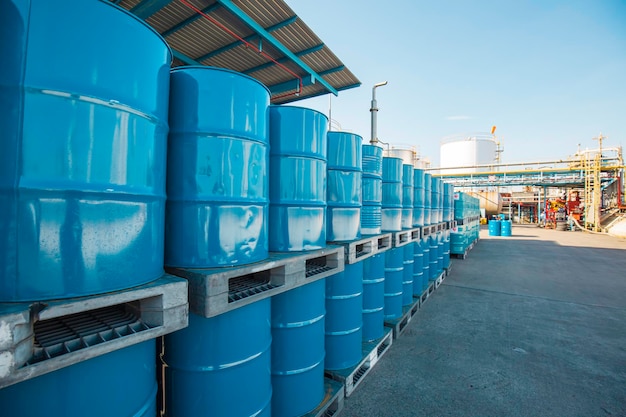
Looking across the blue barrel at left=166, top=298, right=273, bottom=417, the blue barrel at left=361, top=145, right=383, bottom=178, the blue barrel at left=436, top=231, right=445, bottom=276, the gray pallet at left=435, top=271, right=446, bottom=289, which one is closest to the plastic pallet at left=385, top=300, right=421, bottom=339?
the gray pallet at left=435, top=271, right=446, bottom=289

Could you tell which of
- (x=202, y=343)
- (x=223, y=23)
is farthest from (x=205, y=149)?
(x=223, y=23)

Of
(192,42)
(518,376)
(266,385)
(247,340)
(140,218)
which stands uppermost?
(192,42)

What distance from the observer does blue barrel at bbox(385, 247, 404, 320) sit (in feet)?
13.6

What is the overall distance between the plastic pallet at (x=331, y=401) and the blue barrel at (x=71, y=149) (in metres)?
1.94

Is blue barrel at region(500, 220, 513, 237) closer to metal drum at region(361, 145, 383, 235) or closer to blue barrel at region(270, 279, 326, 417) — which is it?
metal drum at region(361, 145, 383, 235)

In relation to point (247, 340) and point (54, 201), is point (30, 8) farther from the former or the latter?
point (247, 340)

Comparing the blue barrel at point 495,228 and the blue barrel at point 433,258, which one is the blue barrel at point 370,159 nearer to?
the blue barrel at point 433,258

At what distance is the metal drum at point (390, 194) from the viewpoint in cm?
400

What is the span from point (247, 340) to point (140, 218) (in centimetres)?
98

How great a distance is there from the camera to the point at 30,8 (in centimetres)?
101

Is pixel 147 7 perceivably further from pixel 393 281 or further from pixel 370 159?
pixel 393 281

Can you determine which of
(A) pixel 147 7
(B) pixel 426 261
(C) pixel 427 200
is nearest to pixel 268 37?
(A) pixel 147 7

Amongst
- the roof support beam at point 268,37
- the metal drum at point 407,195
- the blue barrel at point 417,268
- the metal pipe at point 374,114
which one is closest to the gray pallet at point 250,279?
the metal drum at point 407,195

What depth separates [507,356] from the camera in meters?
3.76
